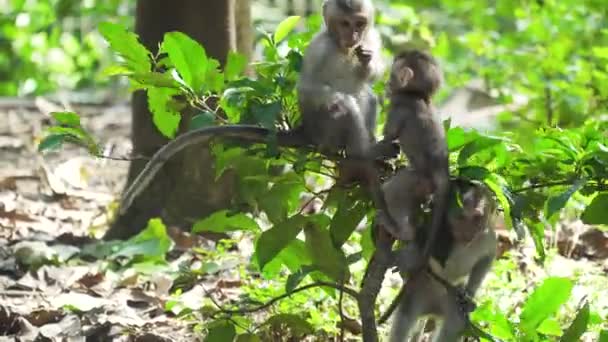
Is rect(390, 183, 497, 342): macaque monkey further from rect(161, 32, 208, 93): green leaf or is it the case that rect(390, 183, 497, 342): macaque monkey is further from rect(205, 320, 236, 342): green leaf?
A: rect(161, 32, 208, 93): green leaf

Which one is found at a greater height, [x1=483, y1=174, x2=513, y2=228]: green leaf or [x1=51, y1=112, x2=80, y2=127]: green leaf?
[x1=483, y1=174, x2=513, y2=228]: green leaf

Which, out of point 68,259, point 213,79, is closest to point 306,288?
point 213,79

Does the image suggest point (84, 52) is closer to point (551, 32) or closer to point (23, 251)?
point (551, 32)

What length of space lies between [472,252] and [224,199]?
2.40 metres

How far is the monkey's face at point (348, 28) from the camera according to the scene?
137 inches

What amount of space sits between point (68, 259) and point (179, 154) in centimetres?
68

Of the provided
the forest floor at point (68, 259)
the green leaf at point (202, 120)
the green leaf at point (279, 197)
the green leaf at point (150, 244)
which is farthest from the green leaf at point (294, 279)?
the green leaf at point (150, 244)

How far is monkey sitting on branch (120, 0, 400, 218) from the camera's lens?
2986mm

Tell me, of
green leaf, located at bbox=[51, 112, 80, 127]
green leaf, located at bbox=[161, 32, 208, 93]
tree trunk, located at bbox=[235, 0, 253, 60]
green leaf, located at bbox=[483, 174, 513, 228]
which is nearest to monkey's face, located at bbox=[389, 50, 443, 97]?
green leaf, located at bbox=[483, 174, 513, 228]

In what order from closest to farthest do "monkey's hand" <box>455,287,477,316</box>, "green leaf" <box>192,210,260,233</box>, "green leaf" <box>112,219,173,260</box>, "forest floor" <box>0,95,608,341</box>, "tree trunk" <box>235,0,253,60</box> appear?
"monkey's hand" <box>455,287,477,316</box> < "green leaf" <box>192,210,260,233</box> < "forest floor" <box>0,95,608,341</box> < "green leaf" <box>112,219,173,260</box> < "tree trunk" <box>235,0,253,60</box>

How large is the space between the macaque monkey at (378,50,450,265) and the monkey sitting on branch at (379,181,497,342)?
0.12 ft

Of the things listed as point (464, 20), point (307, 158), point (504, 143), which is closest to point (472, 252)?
point (504, 143)

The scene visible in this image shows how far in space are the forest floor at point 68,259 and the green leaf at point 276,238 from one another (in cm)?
111

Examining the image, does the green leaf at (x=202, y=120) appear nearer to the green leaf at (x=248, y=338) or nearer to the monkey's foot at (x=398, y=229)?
the monkey's foot at (x=398, y=229)
